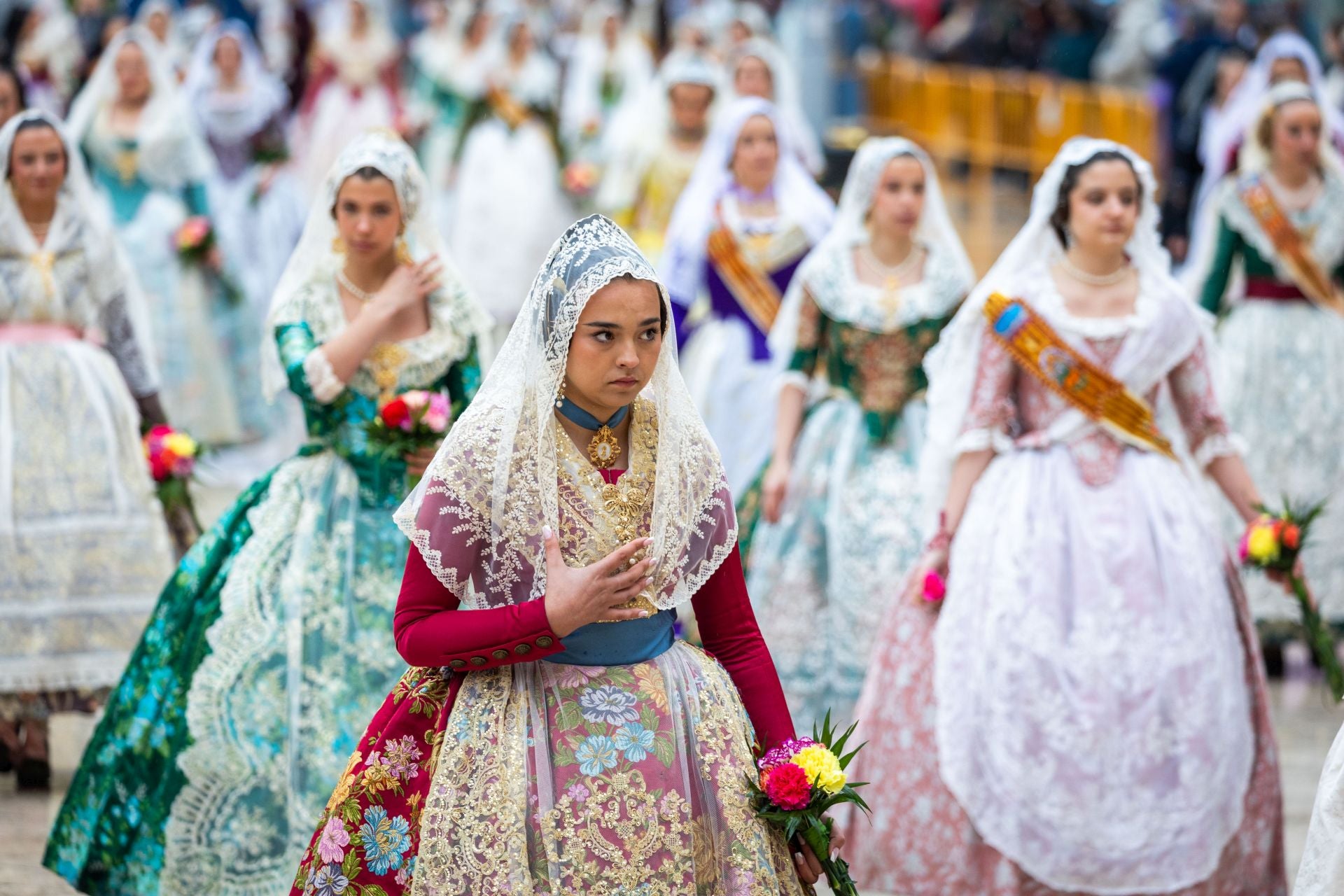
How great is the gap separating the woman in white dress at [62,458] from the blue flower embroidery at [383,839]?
9.78ft

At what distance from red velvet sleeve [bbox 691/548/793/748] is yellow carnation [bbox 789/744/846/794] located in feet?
0.58

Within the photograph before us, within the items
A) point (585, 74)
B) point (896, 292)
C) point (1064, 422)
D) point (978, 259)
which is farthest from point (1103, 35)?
point (1064, 422)

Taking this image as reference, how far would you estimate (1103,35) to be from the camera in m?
18.7

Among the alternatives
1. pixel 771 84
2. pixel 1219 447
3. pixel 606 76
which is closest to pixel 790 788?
pixel 1219 447

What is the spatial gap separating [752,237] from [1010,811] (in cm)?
354

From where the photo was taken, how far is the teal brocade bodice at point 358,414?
17.7ft

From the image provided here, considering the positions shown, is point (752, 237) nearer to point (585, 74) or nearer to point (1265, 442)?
point (1265, 442)

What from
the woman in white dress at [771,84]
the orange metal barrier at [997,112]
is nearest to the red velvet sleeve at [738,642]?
the woman in white dress at [771,84]

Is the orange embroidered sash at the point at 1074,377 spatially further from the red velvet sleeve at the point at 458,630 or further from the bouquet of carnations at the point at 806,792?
the red velvet sleeve at the point at 458,630

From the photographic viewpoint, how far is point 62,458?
6.43m

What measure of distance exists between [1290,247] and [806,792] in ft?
17.5

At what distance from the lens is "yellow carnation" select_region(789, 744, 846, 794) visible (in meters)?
3.56

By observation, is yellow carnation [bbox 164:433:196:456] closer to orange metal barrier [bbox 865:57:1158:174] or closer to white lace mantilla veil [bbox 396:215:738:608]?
white lace mantilla veil [bbox 396:215:738:608]

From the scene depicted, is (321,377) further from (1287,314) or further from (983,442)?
(1287,314)
